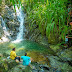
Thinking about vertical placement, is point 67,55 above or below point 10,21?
below

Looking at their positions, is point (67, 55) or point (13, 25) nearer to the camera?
point (67, 55)

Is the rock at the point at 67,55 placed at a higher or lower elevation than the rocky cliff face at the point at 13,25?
lower

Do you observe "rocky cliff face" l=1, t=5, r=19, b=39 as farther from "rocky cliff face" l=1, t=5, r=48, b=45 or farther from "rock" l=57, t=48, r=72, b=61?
"rock" l=57, t=48, r=72, b=61

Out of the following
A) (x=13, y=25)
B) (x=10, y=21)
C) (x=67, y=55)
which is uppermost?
(x=10, y=21)

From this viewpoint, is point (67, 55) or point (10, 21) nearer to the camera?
point (67, 55)

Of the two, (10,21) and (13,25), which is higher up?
(10,21)

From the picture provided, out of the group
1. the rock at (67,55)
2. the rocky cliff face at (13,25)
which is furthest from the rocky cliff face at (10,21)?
the rock at (67,55)

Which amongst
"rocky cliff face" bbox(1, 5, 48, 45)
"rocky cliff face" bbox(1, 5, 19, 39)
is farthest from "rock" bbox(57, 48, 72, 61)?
"rocky cliff face" bbox(1, 5, 19, 39)

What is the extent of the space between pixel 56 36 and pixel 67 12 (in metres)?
1.88

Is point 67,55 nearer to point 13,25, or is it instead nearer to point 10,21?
point 13,25

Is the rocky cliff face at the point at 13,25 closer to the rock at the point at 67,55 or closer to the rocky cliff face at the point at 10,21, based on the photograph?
the rocky cliff face at the point at 10,21

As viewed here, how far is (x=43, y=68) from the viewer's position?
11.5 feet

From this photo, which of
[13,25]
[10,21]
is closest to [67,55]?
[13,25]

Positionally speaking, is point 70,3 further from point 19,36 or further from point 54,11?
point 19,36
